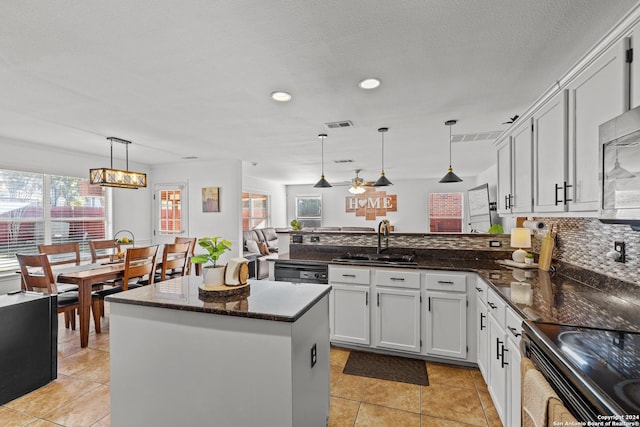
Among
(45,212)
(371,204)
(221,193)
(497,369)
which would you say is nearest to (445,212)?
(371,204)

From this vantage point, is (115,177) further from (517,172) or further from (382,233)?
(517,172)

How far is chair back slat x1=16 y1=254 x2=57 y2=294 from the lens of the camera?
2.96m

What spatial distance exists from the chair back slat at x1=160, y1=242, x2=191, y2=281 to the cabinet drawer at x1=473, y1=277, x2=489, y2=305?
3.45 metres

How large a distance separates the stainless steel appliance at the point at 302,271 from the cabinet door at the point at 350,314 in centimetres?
19

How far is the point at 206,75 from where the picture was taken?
2.33 metres

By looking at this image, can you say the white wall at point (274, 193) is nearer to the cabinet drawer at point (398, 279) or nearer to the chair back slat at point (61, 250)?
the chair back slat at point (61, 250)

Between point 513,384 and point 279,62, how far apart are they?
250 centimetres

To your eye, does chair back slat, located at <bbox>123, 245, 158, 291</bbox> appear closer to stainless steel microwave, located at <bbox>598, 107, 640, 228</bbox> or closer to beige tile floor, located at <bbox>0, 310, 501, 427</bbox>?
beige tile floor, located at <bbox>0, 310, 501, 427</bbox>

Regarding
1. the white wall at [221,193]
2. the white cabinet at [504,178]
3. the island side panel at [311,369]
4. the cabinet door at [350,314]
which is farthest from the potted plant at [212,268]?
the white wall at [221,193]

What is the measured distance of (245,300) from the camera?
1.65 meters

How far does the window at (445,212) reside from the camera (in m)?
8.88

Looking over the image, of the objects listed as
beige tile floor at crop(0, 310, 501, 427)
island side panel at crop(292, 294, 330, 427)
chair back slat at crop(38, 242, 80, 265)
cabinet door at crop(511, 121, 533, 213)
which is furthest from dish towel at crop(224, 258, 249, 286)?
chair back slat at crop(38, 242, 80, 265)

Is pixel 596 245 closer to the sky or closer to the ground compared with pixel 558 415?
closer to the sky

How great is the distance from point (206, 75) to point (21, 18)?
1.02 metres
